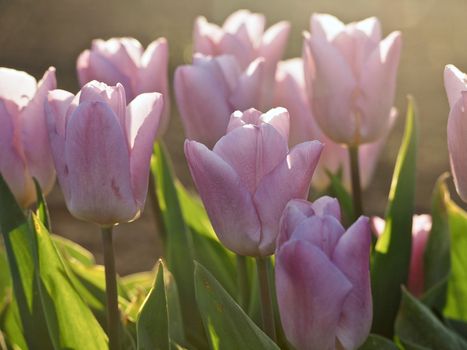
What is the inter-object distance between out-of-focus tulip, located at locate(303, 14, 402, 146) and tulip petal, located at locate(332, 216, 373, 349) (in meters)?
0.41

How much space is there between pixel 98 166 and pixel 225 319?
0.17 metres

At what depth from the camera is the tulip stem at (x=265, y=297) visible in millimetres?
915

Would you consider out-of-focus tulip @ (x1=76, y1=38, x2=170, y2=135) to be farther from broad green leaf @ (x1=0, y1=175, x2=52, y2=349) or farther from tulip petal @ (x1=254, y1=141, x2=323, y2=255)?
tulip petal @ (x1=254, y1=141, x2=323, y2=255)

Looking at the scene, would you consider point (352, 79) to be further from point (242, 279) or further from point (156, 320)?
point (156, 320)

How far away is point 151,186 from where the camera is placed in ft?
4.27

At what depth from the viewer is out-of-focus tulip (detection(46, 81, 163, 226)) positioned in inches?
35.0

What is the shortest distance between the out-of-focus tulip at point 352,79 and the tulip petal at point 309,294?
0.42 metres

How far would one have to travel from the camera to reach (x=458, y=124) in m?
0.88

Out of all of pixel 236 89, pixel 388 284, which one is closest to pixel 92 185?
pixel 236 89

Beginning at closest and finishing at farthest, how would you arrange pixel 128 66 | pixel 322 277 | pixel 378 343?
1. pixel 322 277
2. pixel 378 343
3. pixel 128 66

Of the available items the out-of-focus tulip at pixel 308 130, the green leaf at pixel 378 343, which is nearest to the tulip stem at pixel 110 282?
the green leaf at pixel 378 343

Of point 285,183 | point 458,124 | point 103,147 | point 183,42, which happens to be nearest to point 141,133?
point 103,147

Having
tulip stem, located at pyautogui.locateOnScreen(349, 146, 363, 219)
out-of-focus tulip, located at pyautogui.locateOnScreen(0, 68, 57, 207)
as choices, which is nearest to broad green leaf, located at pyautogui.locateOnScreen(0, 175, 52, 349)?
out-of-focus tulip, located at pyautogui.locateOnScreen(0, 68, 57, 207)

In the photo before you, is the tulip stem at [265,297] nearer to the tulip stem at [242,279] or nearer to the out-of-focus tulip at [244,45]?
the tulip stem at [242,279]
